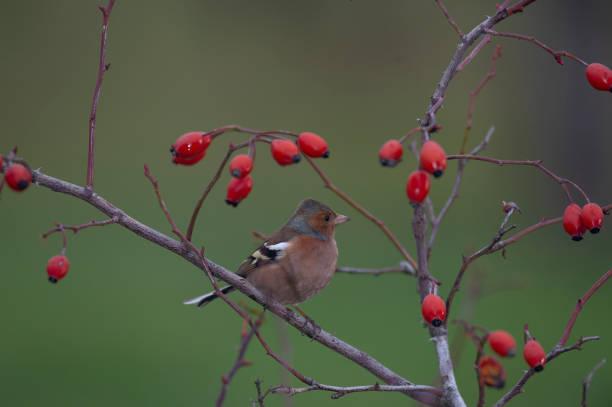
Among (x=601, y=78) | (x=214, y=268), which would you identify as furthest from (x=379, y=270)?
(x=601, y=78)

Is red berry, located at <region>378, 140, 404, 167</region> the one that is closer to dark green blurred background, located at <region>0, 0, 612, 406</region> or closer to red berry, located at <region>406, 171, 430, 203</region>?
red berry, located at <region>406, 171, 430, 203</region>

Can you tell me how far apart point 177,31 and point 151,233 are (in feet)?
60.7

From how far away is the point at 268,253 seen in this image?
4430 millimetres

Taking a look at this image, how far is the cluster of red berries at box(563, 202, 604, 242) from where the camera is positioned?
2596 mm

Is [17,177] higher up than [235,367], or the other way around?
[17,177]

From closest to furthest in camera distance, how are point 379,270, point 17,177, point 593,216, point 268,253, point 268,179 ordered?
1. point 17,177
2. point 593,216
3. point 379,270
4. point 268,253
5. point 268,179

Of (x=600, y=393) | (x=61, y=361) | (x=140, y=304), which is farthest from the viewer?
(x=140, y=304)

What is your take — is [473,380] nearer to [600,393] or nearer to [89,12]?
[600,393]

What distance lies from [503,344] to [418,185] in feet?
3.82

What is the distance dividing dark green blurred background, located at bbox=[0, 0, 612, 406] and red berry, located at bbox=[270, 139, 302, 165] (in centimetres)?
144

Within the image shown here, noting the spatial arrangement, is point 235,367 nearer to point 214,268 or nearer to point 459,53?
point 214,268

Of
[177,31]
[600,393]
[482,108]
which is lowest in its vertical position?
[600,393]

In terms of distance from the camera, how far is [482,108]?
1947 cm

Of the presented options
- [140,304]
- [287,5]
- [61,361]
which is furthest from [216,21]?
[61,361]
